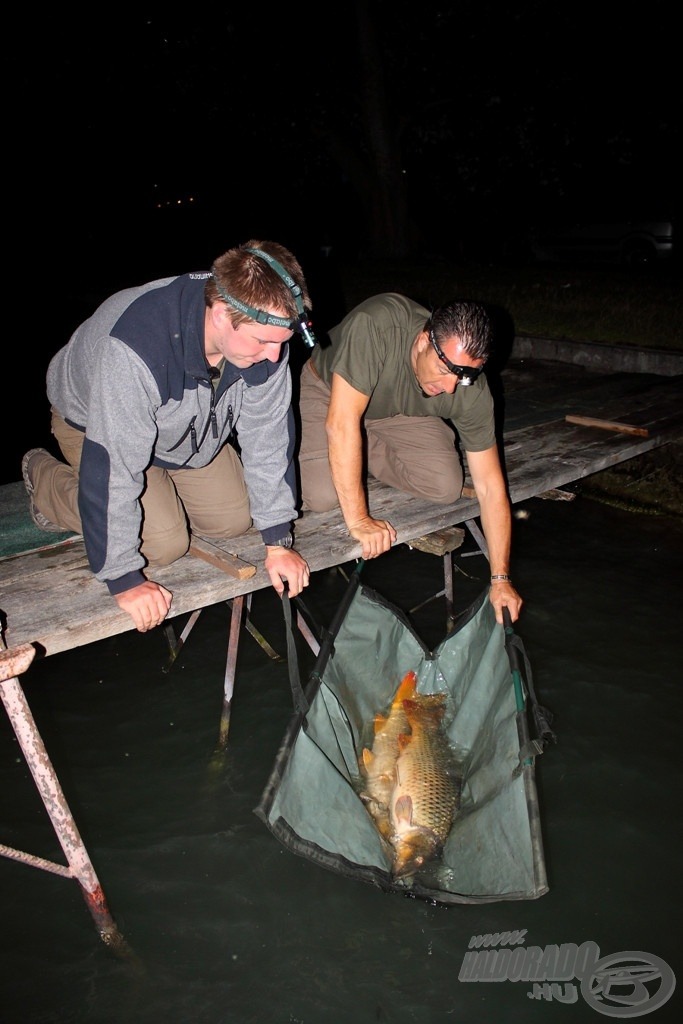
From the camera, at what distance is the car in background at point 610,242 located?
15.8m

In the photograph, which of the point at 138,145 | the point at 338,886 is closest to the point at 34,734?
the point at 338,886

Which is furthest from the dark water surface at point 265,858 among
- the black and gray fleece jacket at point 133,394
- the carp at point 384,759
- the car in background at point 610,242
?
the car in background at point 610,242

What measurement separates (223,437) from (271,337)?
2.55ft

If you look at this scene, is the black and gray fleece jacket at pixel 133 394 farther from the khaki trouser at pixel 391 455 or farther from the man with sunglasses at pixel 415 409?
the khaki trouser at pixel 391 455

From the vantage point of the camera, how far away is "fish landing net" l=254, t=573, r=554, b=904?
2.67 m

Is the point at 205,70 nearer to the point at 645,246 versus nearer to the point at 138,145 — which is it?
the point at 138,145

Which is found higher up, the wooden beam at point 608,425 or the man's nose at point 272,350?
the man's nose at point 272,350

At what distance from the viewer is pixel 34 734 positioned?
2707 mm

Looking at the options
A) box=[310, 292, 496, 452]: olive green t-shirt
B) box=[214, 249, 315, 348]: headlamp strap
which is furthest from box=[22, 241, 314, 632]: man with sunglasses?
box=[310, 292, 496, 452]: olive green t-shirt

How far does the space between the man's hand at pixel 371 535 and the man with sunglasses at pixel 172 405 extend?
358 mm

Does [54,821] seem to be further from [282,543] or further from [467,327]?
[467,327]

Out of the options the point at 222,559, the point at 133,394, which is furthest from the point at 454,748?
the point at 133,394

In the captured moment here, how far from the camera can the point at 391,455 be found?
4426mm

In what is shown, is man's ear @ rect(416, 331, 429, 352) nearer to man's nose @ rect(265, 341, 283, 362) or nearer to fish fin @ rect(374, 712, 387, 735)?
man's nose @ rect(265, 341, 283, 362)
